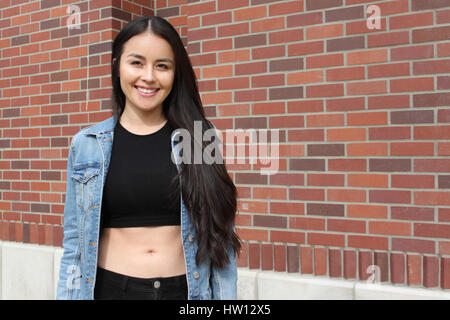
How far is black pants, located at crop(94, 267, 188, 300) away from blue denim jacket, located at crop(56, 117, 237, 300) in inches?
1.3

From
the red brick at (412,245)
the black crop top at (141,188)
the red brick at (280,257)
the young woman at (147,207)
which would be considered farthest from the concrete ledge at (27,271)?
the red brick at (412,245)

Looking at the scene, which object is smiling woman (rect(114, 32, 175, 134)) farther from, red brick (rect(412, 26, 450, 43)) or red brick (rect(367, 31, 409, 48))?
red brick (rect(412, 26, 450, 43))

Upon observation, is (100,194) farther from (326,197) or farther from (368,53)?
(368,53)

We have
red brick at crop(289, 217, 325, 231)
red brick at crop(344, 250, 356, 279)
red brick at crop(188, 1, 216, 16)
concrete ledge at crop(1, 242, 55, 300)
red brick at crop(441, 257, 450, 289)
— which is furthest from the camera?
concrete ledge at crop(1, 242, 55, 300)

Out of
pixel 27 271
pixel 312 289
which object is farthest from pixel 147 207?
pixel 27 271

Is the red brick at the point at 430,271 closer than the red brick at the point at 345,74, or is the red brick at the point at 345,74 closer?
the red brick at the point at 430,271

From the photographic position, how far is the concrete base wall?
2.92m

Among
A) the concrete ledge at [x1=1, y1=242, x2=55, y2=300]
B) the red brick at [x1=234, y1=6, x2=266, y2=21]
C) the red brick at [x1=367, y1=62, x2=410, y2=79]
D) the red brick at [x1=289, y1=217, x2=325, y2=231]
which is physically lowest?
the concrete ledge at [x1=1, y1=242, x2=55, y2=300]

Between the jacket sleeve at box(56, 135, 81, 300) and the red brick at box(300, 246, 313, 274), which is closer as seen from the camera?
the jacket sleeve at box(56, 135, 81, 300)

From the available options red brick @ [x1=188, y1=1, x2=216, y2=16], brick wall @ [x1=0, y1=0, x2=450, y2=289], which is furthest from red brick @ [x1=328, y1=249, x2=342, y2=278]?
red brick @ [x1=188, y1=1, x2=216, y2=16]

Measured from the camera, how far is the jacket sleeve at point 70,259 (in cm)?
212

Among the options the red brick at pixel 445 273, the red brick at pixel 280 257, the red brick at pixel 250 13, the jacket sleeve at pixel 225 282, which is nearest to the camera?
the jacket sleeve at pixel 225 282

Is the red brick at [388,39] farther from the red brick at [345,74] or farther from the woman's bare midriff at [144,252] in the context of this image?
the woman's bare midriff at [144,252]

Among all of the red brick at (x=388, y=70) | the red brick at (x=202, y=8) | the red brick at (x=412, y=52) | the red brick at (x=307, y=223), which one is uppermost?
the red brick at (x=202, y=8)
